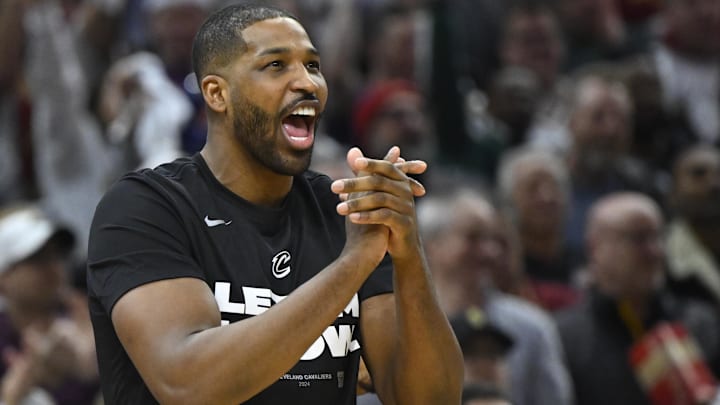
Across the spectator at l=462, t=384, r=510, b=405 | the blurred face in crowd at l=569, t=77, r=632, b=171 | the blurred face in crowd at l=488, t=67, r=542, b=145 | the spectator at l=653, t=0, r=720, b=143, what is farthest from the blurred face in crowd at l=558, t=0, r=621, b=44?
the spectator at l=462, t=384, r=510, b=405

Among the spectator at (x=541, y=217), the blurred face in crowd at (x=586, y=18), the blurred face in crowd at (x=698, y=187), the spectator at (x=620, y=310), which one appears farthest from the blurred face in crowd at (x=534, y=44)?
the spectator at (x=620, y=310)

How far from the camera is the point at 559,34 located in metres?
9.98

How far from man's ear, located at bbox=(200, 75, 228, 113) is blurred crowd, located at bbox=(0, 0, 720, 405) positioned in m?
2.14

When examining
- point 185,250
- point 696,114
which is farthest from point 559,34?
point 185,250

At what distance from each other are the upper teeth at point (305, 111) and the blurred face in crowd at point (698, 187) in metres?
5.33


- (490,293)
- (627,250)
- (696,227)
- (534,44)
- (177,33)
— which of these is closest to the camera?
(490,293)

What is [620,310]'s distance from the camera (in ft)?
23.2

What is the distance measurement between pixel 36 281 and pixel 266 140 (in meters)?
3.50

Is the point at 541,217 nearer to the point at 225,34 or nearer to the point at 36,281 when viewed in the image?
the point at 36,281

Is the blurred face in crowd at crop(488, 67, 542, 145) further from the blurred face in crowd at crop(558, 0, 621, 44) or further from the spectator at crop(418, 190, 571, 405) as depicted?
the spectator at crop(418, 190, 571, 405)

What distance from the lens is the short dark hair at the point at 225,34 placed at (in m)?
3.27

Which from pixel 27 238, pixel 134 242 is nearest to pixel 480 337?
pixel 27 238

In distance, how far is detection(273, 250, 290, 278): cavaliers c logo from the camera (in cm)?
328

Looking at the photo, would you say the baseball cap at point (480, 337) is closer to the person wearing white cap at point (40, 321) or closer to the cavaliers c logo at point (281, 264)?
→ the person wearing white cap at point (40, 321)
